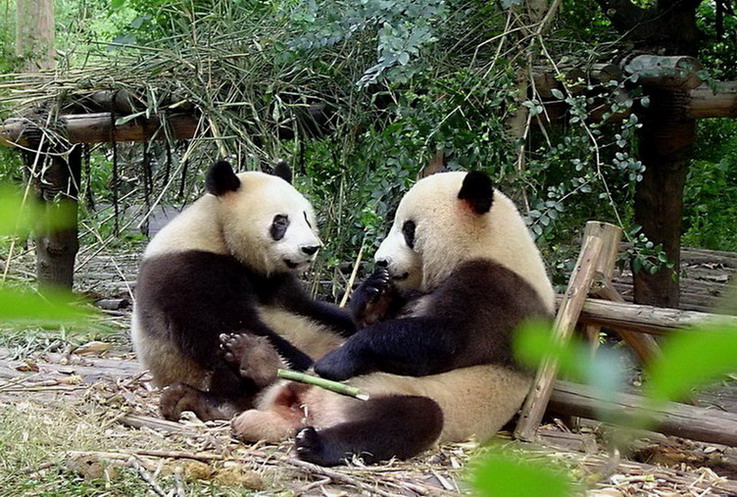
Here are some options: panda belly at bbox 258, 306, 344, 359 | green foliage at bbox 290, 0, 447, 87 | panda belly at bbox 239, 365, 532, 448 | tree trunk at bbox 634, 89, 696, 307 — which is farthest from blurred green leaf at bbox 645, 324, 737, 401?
tree trunk at bbox 634, 89, 696, 307

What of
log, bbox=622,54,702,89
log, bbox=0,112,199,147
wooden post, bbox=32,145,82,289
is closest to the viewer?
log, bbox=622,54,702,89

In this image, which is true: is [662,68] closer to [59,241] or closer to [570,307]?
[570,307]

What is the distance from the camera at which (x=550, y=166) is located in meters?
5.32

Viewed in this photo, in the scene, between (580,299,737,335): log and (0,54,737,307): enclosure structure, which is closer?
(580,299,737,335): log

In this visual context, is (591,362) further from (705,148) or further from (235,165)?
(705,148)

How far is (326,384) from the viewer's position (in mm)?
3287

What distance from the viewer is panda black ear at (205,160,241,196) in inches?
155

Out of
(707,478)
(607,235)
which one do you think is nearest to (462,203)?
(607,235)

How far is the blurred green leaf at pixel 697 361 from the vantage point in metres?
0.43

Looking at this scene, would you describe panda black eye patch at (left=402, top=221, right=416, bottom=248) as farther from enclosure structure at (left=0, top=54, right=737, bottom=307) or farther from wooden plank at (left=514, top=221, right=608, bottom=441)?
enclosure structure at (left=0, top=54, right=737, bottom=307)

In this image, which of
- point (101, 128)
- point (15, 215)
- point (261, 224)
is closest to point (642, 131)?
point (261, 224)

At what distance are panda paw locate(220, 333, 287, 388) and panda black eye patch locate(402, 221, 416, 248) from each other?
0.75 m

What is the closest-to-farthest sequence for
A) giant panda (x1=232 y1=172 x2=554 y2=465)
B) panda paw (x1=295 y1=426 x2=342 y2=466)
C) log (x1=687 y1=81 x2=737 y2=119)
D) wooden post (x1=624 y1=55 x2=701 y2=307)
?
panda paw (x1=295 y1=426 x2=342 y2=466), giant panda (x1=232 y1=172 x2=554 y2=465), log (x1=687 y1=81 x2=737 y2=119), wooden post (x1=624 y1=55 x2=701 y2=307)

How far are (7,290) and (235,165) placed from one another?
5.15m
